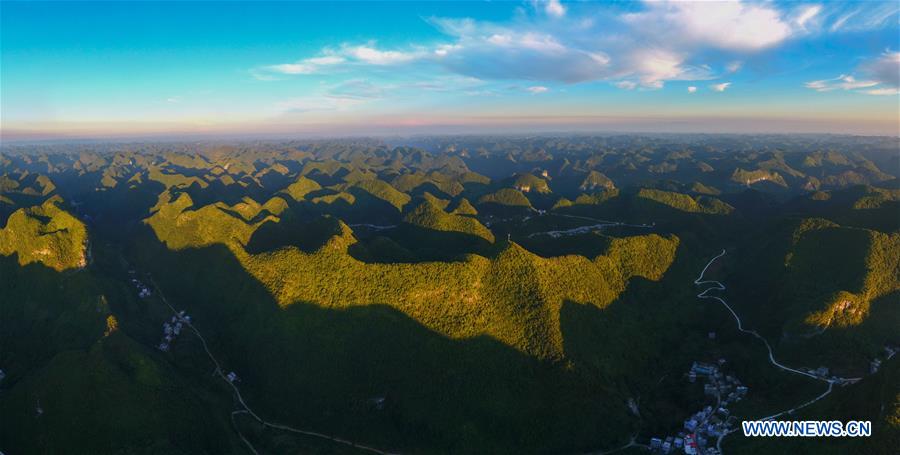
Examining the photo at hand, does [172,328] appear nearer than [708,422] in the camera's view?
No

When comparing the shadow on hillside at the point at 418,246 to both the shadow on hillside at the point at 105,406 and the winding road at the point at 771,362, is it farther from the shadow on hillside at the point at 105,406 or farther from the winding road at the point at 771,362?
the winding road at the point at 771,362

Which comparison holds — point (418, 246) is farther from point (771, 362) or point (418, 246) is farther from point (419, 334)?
point (771, 362)

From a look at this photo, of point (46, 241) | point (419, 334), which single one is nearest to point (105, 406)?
point (419, 334)

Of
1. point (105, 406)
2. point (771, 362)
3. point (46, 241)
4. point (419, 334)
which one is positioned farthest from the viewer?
point (46, 241)

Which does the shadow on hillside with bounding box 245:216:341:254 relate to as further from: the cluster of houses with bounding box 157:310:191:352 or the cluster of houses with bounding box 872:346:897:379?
the cluster of houses with bounding box 872:346:897:379

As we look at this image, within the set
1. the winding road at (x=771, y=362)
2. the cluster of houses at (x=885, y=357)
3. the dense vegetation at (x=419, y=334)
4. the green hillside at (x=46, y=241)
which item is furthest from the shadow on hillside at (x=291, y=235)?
the cluster of houses at (x=885, y=357)

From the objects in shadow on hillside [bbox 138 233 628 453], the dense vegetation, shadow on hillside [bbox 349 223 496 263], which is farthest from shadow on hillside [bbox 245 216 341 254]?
shadow on hillside [bbox 138 233 628 453]

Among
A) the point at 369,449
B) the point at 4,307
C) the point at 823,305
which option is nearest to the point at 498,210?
the point at 823,305
